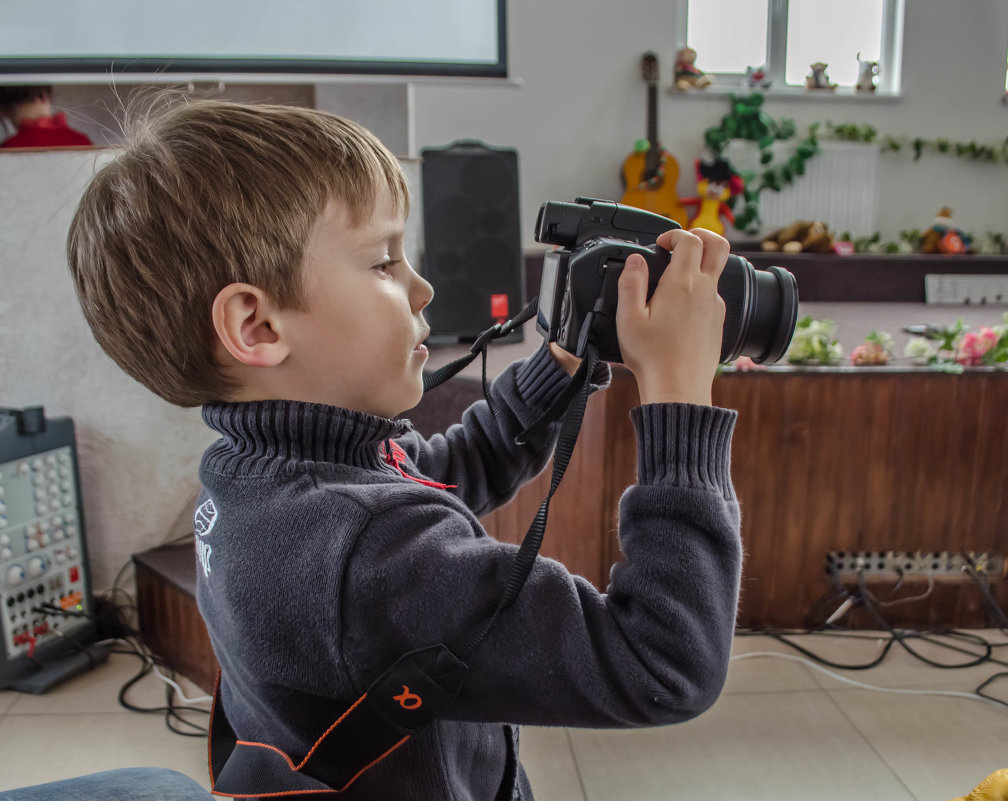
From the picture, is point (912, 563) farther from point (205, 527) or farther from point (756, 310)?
point (205, 527)

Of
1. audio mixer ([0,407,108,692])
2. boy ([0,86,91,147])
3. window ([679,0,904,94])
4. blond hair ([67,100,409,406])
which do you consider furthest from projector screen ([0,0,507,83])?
blond hair ([67,100,409,406])

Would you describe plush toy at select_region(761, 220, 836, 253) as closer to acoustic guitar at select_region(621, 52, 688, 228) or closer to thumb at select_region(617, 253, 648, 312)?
acoustic guitar at select_region(621, 52, 688, 228)

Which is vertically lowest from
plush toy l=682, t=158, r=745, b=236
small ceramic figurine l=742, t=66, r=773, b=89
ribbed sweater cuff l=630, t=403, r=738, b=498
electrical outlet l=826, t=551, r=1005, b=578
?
electrical outlet l=826, t=551, r=1005, b=578

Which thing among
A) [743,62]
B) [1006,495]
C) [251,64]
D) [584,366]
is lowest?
[1006,495]

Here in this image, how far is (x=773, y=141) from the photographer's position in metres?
3.42

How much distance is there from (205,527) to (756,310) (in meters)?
0.44

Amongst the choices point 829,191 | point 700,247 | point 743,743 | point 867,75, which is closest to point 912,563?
point 743,743

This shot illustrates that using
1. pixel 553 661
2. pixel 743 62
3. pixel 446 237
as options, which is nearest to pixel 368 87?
pixel 446 237

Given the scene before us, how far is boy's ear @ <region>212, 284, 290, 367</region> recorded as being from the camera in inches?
21.0

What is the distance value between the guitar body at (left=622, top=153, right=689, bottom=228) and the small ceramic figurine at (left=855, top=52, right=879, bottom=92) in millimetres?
967

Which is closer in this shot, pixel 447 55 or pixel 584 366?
pixel 584 366

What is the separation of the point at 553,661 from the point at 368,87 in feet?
9.42

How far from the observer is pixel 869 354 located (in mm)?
1642

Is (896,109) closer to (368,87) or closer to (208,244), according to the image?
(368,87)
